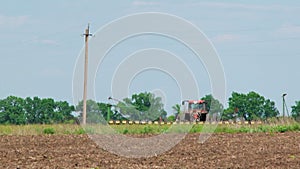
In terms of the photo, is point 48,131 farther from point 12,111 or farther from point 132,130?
point 12,111

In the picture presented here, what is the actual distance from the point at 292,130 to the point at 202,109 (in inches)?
Answer: 532

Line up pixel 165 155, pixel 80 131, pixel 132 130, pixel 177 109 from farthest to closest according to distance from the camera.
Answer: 1. pixel 177 109
2. pixel 132 130
3. pixel 80 131
4. pixel 165 155

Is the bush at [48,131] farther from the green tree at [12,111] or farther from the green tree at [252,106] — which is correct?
the green tree at [252,106]

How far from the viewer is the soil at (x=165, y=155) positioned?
15.1 metres

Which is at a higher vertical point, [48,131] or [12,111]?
[12,111]

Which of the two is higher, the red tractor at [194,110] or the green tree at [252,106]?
the green tree at [252,106]

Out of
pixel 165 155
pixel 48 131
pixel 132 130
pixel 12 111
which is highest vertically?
pixel 12 111

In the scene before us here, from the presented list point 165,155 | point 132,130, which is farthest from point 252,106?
point 165,155

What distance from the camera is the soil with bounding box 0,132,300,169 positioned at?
15.1 m

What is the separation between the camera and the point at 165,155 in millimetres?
17609

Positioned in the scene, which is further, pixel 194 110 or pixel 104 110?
pixel 104 110

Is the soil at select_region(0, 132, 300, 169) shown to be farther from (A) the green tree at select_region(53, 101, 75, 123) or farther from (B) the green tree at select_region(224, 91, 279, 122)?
(B) the green tree at select_region(224, 91, 279, 122)

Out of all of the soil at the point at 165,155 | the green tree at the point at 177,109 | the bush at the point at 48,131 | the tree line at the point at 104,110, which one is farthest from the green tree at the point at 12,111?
the soil at the point at 165,155

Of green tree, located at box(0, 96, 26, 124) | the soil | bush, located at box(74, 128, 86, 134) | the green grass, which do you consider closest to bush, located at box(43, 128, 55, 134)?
the green grass
